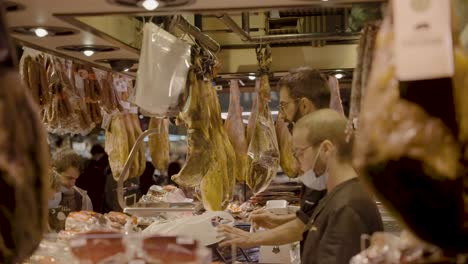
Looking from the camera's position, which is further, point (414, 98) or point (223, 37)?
point (223, 37)

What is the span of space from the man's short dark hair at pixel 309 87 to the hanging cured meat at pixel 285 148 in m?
1.24

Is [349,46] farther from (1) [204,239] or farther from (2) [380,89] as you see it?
(2) [380,89]

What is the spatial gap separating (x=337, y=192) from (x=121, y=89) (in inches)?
103

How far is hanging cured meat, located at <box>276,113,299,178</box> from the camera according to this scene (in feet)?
15.7

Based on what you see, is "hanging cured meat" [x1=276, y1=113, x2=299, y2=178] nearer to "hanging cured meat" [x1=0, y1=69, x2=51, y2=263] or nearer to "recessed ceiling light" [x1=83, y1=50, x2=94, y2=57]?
"recessed ceiling light" [x1=83, y1=50, x2=94, y2=57]

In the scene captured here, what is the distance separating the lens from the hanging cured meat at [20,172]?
93 cm

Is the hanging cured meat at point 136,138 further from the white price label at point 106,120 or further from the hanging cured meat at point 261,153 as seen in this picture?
the hanging cured meat at point 261,153

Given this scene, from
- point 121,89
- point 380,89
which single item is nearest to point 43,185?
point 380,89

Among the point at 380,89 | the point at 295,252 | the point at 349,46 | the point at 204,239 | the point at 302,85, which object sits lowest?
the point at 295,252

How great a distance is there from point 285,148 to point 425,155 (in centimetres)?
405

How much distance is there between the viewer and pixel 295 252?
379 centimetres

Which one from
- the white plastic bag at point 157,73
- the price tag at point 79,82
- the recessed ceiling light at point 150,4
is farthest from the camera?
the price tag at point 79,82

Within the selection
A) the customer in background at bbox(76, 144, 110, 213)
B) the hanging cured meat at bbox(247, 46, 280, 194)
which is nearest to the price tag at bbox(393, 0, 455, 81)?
the hanging cured meat at bbox(247, 46, 280, 194)

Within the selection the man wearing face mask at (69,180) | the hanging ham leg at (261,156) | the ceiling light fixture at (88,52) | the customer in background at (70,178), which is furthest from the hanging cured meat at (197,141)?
the customer in background at (70,178)
